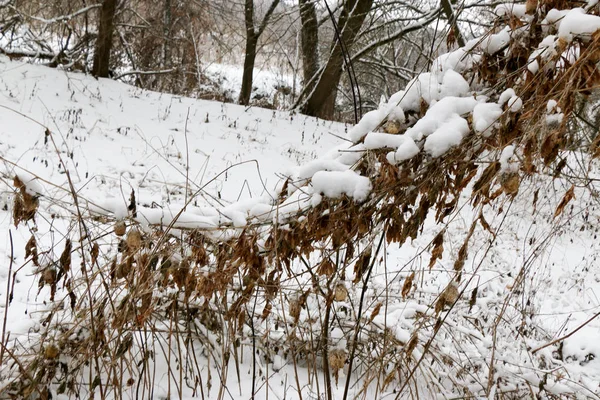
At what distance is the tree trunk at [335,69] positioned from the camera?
10.6 m

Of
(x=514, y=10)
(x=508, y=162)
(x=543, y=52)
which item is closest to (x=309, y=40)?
(x=514, y=10)

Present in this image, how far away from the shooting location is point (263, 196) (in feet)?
7.47

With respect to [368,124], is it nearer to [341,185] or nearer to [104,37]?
[341,185]

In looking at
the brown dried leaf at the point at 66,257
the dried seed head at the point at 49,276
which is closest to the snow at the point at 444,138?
the brown dried leaf at the point at 66,257

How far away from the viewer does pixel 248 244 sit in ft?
6.43

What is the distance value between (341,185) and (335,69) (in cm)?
1001

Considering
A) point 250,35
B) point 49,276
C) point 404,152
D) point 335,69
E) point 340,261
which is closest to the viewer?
point 404,152

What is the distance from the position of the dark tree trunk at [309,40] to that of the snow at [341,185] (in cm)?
1027

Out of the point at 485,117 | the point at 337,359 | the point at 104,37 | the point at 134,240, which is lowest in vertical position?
the point at 337,359

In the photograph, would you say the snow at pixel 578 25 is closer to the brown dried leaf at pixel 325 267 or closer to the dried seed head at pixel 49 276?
the brown dried leaf at pixel 325 267

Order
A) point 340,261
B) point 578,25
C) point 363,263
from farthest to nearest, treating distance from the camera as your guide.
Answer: point 340,261 < point 363,263 < point 578,25

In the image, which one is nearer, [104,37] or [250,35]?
[104,37]

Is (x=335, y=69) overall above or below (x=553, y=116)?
above

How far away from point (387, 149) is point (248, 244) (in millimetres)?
690
